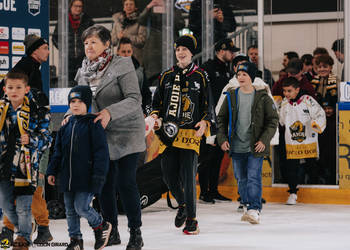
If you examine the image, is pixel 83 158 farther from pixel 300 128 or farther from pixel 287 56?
pixel 287 56

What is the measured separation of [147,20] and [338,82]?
2482 millimetres

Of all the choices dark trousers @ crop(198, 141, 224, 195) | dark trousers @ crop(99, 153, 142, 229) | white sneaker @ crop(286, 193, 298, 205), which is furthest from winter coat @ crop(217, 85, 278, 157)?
dark trousers @ crop(99, 153, 142, 229)

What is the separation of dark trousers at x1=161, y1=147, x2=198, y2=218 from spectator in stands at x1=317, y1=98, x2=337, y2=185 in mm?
3084

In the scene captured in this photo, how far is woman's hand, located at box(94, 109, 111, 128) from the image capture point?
4234 mm

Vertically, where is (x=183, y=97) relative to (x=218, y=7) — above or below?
below

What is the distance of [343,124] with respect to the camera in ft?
25.6

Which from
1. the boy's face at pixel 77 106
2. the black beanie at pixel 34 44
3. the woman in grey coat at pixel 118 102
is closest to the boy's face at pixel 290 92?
the black beanie at pixel 34 44

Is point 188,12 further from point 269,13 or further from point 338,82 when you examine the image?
point 338,82

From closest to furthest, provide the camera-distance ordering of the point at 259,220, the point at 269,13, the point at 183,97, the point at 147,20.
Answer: the point at 183,97 → the point at 259,220 → the point at 269,13 → the point at 147,20

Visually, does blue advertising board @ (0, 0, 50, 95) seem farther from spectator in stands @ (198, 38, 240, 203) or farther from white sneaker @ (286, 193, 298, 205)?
white sneaker @ (286, 193, 298, 205)

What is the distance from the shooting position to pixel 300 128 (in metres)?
7.83

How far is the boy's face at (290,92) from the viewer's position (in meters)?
7.76

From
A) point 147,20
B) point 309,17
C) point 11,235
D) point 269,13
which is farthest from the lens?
point 309,17

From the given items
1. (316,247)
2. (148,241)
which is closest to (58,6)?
(148,241)
